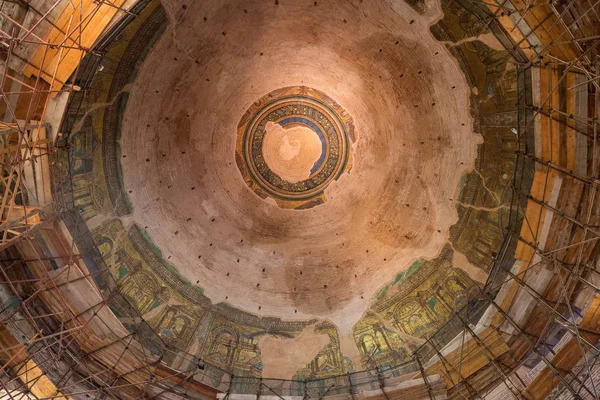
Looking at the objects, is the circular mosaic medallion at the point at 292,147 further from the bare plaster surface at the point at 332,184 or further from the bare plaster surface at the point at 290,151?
the bare plaster surface at the point at 332,184

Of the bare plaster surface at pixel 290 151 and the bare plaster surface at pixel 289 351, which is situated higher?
the bare plaster surface at pixel 290 151

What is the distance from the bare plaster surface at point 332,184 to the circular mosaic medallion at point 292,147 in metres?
0.32

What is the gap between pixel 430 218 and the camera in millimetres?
11297

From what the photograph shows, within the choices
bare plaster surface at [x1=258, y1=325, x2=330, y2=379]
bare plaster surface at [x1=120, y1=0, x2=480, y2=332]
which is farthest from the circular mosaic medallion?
bare plaster surface at [x1=258, y1=325, x2=330, y2=379]

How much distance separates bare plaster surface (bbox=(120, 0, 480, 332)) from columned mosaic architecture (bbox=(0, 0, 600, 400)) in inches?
2.0

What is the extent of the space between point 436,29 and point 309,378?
8439 mm

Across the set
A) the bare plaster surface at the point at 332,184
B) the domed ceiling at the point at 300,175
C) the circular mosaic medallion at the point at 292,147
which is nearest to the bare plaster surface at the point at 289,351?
the domed ceiling at the point at 300,175

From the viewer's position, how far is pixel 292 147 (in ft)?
42.5

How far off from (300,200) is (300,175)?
2.32 ft

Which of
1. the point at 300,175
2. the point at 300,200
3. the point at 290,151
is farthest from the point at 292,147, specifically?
the point at 300,200

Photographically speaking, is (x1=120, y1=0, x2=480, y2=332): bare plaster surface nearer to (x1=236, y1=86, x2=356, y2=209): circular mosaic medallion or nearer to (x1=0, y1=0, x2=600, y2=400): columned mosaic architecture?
(x1=0, y1=0, x2=600, y2=400): columned mosaic architecture

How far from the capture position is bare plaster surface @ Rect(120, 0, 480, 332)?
10.6m

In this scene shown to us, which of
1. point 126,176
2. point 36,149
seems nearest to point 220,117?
point 126,176

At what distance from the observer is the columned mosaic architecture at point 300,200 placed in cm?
836
